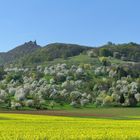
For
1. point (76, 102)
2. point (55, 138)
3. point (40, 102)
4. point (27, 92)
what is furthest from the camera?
point (27, 92)

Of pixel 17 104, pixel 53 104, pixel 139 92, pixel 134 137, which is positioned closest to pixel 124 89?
pixel 139 92

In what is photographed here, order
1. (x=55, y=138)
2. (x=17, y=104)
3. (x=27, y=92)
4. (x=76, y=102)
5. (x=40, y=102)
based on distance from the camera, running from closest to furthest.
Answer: (x=55, y=138)
(x=17, y=104)
(x=40, y=102)
(x=76, y=102)
(x=27, y=92)

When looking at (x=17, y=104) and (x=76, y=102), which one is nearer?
(x=17, y=104)

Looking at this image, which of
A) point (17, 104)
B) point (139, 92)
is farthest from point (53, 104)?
point (139, 92)

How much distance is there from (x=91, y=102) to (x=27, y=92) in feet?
84.1

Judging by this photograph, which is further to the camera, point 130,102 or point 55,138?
point 130,102

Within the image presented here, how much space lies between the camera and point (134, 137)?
38.3m

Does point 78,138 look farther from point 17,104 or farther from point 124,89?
point 124,89

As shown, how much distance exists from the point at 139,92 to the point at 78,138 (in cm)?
15665

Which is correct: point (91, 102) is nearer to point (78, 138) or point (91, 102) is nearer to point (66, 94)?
point (66, 94)

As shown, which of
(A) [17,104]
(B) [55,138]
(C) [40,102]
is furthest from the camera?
(C) [40,102]

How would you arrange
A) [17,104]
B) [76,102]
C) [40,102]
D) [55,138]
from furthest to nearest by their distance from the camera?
[76,102] < [40,102] < [17,104] < [55,138]

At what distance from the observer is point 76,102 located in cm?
17488

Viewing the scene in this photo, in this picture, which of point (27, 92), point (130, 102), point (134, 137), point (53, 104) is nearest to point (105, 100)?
point (130, 102)
